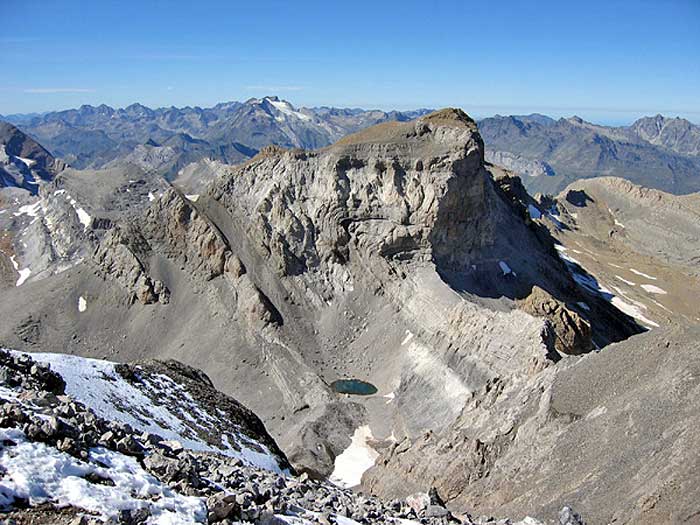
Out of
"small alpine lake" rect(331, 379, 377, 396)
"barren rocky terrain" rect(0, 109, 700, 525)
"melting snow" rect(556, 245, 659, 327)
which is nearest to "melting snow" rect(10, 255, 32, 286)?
"barren rocky terrain" rect(0, 109, 700, 525)

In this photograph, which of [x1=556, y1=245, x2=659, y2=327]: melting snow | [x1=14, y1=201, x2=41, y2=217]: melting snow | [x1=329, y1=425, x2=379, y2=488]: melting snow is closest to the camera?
[x1=329, y1=425, x2=379, y2=488]: melting snow

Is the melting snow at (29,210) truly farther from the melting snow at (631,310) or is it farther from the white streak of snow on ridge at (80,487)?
the white streak of snow on ridge at (80,487)

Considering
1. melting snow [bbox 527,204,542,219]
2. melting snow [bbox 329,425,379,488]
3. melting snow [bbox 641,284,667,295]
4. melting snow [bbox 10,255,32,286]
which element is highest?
melting snow [bbox 527,204,542,219]

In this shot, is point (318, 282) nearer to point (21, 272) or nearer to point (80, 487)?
point (80, 487)

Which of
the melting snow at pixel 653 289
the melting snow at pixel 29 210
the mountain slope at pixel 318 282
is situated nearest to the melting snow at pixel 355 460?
the mountain slope at pixel 318 282

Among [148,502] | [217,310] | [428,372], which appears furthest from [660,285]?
[148,502]

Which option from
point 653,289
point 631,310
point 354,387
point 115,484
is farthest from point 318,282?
point 653,289

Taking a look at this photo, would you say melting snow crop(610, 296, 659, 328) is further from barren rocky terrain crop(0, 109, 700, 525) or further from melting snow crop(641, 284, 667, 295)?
melting snow crop(641, 284, 667, 295)

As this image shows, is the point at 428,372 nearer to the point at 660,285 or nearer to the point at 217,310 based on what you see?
the point at 217,310
